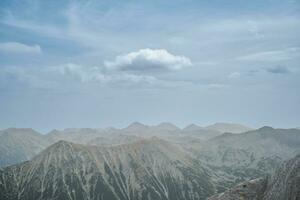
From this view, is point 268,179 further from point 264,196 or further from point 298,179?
point 298,179

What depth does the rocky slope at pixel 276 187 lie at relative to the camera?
51.4m

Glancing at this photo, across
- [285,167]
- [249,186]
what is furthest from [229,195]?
[285,167]

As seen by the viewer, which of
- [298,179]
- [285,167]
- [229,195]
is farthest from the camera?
[229,195]

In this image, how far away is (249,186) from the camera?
2554 inches

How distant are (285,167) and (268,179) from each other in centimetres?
816

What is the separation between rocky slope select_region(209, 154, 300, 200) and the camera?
5143cm

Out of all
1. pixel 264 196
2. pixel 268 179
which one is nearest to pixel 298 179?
pixel 264 196

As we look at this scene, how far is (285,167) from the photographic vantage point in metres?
57.4

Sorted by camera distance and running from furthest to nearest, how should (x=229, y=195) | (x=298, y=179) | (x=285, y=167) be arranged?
(x=229, y=195) < (x=285, y=167) < (x=298, y=179)

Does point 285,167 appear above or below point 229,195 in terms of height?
above

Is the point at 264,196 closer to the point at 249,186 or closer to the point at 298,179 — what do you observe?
the point at 249,186

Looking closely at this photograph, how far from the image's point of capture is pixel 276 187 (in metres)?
56.5

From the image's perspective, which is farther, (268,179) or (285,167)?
(268,179)

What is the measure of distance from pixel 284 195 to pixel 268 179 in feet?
42.1
